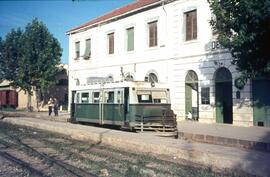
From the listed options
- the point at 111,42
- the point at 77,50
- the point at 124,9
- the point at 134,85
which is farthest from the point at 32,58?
the point at 134,85

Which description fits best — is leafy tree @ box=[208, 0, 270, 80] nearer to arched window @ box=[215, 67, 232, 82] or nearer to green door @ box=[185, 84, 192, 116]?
arched window @ box=[215, 67, 232, 82]

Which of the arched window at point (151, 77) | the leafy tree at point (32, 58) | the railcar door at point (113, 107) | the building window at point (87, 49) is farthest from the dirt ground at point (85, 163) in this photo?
the leafy tree at point (32, 58)

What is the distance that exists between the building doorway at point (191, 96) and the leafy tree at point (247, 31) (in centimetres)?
845

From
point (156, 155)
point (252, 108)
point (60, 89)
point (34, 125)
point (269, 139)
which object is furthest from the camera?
point (60, 89)

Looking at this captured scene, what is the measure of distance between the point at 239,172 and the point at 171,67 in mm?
17090

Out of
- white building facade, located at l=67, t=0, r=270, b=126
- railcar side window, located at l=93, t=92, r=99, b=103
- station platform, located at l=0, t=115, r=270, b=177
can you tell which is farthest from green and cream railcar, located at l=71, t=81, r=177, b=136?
white building facade, located at l=67, t=0, r=270, b=126

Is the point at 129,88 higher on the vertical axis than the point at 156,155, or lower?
higher

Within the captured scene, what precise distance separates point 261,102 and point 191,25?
6.89 m

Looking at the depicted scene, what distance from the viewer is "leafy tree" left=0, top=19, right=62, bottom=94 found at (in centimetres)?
4281

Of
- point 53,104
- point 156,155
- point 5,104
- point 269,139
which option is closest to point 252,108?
point 269,139

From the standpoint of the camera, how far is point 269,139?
615 inches

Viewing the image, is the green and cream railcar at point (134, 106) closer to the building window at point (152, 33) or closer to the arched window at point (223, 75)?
the arched window at point (223, 75)

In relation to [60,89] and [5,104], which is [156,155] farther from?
[5,104]

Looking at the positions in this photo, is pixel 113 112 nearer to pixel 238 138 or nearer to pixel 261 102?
pixel 238 138
